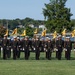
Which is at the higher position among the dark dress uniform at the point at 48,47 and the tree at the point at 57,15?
the tree at the point at 57,15

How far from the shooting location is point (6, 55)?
2889 centimetres

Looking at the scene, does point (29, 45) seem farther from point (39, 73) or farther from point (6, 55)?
point (39, 73)

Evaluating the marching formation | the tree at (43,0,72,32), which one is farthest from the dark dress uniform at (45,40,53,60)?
the tree at (43,0,72,32)

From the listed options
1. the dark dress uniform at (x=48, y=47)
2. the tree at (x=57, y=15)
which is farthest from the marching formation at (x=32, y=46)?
the tree at (x=57, y=15)

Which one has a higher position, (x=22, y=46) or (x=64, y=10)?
(x=64, y=10)

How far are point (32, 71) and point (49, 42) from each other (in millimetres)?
10496

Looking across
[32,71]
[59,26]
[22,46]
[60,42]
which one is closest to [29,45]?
[22,46]

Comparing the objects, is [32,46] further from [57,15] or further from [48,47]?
[57,15]

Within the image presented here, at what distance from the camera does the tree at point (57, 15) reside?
187ft

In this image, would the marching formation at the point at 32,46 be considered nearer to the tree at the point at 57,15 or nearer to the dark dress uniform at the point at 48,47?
the dark dress uniform at the point at 48,47

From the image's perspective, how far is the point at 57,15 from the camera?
57.6 meters

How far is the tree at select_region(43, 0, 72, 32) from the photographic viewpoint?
187ft

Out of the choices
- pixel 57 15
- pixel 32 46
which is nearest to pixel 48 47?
pixel 32 46

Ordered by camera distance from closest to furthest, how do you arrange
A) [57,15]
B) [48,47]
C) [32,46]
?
[48,47]
[32,46]
[57,15]
